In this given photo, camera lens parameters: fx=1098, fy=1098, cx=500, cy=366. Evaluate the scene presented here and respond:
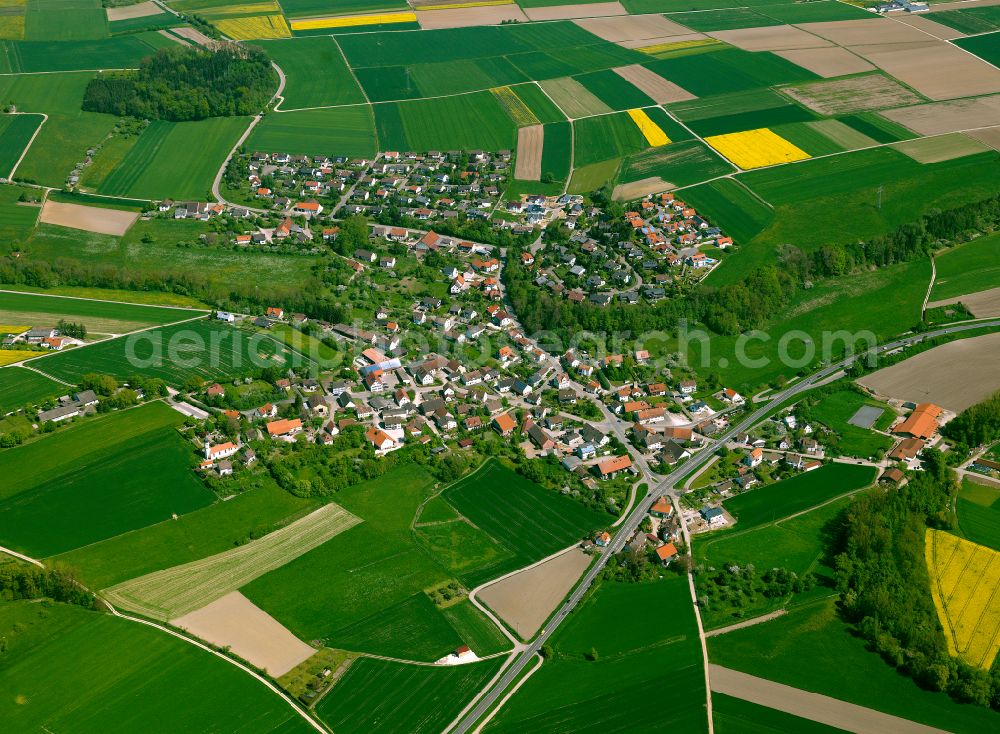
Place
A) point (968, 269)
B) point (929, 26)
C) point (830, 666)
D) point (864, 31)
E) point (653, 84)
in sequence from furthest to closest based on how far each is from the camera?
point (929, 26), point (864, 31), point (653, 84), point (968, 269), point (830, 666)

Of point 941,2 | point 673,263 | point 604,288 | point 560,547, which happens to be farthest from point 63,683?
point 941,2

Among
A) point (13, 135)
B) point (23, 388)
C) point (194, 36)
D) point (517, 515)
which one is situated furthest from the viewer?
point (194, 36)

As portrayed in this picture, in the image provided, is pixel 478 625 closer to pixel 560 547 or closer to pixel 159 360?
pixel 560 547

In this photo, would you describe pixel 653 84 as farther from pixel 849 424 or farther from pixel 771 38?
pixel 849 424

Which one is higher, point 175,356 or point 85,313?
point 85,313

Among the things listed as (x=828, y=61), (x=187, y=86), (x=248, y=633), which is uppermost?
(x=828, y=61)

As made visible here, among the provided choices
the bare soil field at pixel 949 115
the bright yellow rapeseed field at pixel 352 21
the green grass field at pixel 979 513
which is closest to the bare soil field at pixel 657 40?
the bright yellow rapeseed field at pixel 352 21

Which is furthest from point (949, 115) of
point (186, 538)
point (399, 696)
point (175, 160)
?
point (399, 696)
